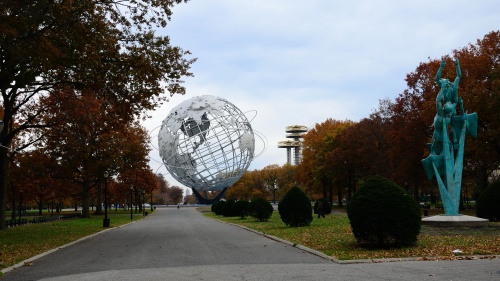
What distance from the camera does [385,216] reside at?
1195cm

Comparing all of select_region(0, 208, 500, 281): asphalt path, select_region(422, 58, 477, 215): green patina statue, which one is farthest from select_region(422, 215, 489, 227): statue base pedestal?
select_region(0, 208, 500, 281): asphalt path

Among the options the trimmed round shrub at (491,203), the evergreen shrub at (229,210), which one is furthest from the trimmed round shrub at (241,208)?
the trimmed round shrub at (491,203)

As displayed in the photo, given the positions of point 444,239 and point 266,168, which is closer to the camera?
point 444,239

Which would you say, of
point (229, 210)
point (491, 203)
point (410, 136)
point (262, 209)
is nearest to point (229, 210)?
point (229, 210)

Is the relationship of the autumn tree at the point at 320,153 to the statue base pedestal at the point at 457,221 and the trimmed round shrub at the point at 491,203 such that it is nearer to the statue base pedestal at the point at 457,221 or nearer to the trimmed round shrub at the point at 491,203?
the trimmed round shrub at the point at 491,203

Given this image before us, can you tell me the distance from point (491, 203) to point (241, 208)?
2077 centimetres

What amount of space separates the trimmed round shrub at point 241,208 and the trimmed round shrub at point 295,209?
48.3 ft

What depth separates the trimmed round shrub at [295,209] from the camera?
22.3 m

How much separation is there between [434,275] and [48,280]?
7474mm

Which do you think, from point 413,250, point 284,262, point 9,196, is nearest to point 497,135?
point 413,250

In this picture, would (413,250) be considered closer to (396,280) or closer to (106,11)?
(396,280)

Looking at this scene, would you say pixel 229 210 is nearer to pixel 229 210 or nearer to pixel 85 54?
pixel 229 210

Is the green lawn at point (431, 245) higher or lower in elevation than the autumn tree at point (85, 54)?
lower

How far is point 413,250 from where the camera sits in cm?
1190
